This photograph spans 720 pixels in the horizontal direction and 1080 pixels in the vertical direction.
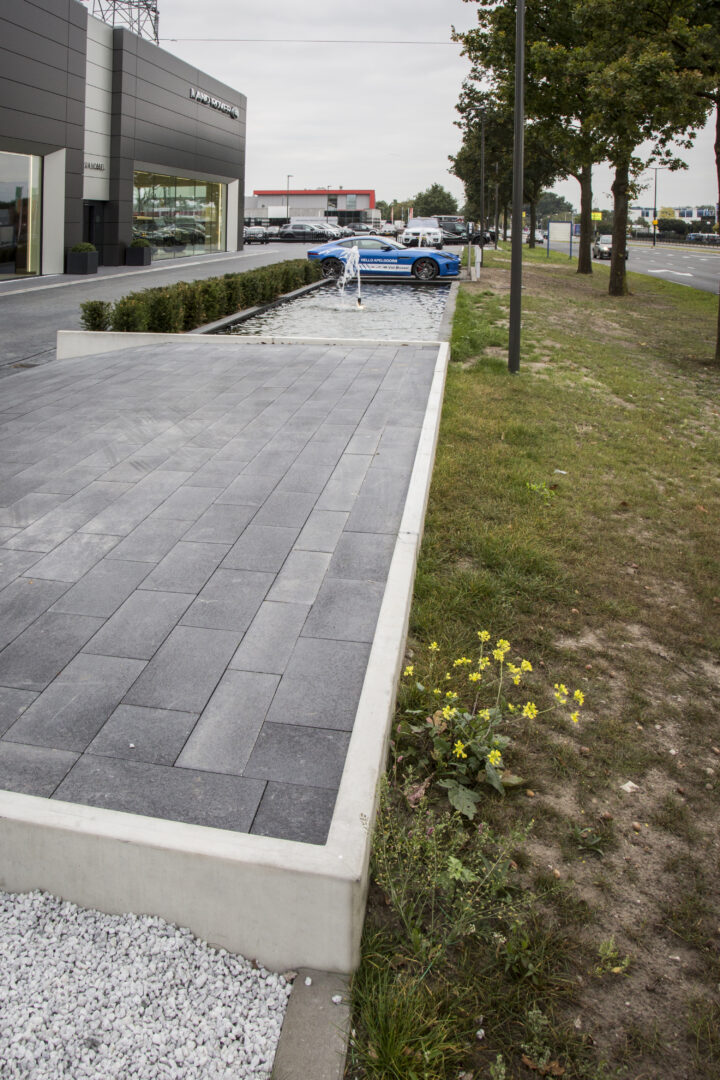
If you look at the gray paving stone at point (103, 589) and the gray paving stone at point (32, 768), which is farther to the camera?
the gray paving stone at point (103, 589)

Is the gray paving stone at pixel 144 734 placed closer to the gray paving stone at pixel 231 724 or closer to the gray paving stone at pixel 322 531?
the gray paving stone at pixel 231 724

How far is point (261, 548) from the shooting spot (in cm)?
584

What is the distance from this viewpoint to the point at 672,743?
4.29 metres

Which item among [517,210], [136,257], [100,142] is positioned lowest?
[517,210]

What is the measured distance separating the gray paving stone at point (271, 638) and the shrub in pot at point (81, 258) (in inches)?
1006

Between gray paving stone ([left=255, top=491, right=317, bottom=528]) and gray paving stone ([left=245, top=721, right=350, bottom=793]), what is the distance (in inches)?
100

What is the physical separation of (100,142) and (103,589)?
30.4m

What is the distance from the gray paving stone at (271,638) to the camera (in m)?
4.43

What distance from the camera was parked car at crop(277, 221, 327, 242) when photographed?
2384 inches

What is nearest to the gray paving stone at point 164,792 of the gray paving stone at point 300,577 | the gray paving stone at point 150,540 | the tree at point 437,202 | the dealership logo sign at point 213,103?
the gray paving stone at point 300,577

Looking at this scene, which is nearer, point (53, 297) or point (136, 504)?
point (136, 504)

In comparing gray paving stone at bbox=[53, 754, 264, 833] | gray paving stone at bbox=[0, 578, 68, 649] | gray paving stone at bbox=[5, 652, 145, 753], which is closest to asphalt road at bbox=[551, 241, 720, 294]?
gray paving stone at bbox=[0, 578, 68, 649]

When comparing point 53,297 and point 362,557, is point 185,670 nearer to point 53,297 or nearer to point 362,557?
point 362,557

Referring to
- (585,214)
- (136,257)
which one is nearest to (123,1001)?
(136,257)
